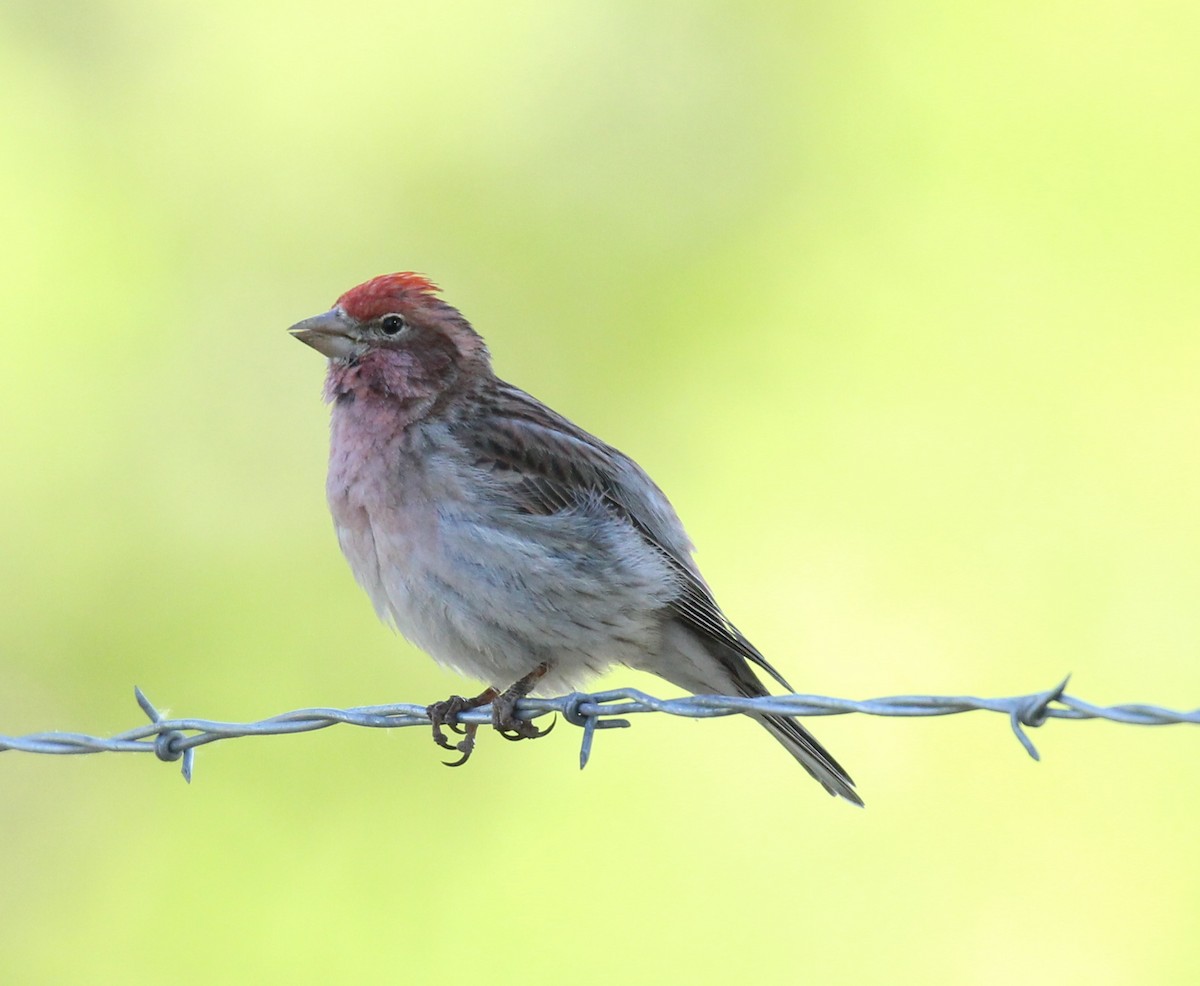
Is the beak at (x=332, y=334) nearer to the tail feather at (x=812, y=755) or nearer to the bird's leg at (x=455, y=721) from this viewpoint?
the bird's leg at (x=455, y=721)

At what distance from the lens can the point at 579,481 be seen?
19.7 ft

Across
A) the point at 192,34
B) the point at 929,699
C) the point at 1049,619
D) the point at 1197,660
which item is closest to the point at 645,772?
the point at 1049,619

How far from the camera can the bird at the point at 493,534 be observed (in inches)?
220

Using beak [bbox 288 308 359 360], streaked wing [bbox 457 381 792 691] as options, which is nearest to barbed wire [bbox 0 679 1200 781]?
streaked wing [bbox 457 381 792 691]

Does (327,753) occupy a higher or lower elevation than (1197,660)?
lower

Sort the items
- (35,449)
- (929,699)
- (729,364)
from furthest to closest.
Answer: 1. (729,364)
2. (35,449)
3. (929,699)

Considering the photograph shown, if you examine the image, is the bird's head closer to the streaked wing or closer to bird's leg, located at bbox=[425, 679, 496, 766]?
the streaked wing

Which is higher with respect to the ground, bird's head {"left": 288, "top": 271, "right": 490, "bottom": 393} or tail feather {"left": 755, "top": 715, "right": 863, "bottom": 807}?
bird's head {"left": 288, "top": 271, "right": 490, "bottom": 393}

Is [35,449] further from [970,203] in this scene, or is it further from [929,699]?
[929,699]

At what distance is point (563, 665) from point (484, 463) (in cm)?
77

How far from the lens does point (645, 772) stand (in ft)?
29.0

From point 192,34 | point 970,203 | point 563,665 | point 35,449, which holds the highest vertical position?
point 192,34

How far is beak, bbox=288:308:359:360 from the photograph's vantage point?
629cm

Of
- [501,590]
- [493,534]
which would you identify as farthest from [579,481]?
[501,590]
